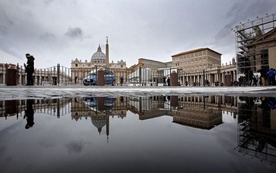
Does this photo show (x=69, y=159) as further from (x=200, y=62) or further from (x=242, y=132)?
(x=200, y=62)

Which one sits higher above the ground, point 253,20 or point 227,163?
point 253,20

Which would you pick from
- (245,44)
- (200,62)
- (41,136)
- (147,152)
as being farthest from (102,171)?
(200,62)

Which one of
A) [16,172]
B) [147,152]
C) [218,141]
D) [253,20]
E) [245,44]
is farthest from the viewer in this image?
[245,44]

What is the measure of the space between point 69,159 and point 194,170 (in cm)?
58

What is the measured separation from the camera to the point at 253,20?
75.0ft

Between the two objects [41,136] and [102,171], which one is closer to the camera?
[102,171]

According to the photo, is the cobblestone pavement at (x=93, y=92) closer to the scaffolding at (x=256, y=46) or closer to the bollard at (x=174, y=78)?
the bollard at (x=174, y=78)

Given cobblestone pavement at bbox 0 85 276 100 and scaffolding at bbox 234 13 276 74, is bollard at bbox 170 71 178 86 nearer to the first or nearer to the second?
cobblestone pavement at bbox 0 85 276 100

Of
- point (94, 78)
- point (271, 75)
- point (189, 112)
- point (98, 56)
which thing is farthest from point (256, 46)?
point (98, 56)

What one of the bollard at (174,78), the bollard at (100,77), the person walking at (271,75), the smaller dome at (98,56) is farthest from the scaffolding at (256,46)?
the smaller dome at (98,56)

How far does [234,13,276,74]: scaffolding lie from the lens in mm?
21859

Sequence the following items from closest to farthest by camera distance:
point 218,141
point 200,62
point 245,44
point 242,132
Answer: point 218,141
point 242,132
point 245,44
point 200,62

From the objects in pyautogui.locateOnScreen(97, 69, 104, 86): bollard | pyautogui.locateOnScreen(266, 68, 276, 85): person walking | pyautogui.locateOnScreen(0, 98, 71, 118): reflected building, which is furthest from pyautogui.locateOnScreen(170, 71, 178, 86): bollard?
pyautogui.locateOnScreen(0, 98, 71, 118): reflected building

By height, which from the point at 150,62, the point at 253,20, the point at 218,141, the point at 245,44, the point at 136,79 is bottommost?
the point at 218,141
